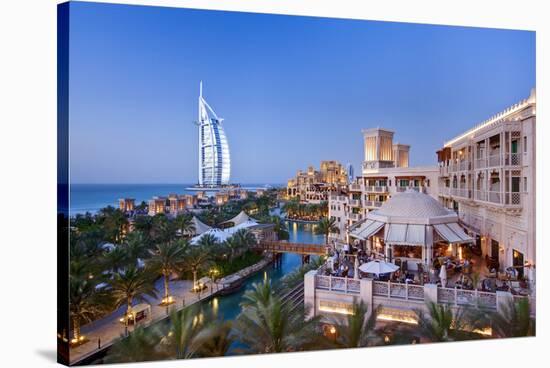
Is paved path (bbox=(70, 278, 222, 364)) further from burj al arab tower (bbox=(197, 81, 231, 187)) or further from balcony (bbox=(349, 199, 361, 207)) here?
balcony (bbox=(349, 199, 361, 207))

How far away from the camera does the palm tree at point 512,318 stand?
7.37 m

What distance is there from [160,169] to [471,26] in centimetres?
643

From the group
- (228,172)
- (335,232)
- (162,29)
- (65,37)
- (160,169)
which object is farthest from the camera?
(335,232)

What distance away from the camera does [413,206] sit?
8586 millimetres

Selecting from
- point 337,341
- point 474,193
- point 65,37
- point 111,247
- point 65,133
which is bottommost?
point 337,341

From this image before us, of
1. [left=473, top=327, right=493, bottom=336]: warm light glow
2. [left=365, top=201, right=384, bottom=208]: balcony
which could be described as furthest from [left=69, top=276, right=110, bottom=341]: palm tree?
[left=473, top=327, right=493, bottom=336]: warm light glow

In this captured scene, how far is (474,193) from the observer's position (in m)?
8.41

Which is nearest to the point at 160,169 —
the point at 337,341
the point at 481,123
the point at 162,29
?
the point at 162,29

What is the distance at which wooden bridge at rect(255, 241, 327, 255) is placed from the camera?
9984 mm

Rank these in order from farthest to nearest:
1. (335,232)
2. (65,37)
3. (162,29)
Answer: (335,232)
(162,29)
(65,37)

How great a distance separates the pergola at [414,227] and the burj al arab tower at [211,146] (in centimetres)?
331

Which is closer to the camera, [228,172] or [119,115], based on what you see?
[119,115]

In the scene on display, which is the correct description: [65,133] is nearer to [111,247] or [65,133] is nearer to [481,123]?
[111,247]

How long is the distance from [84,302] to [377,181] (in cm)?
637
